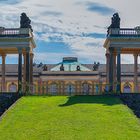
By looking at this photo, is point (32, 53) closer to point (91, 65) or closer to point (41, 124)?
point (41, 124)

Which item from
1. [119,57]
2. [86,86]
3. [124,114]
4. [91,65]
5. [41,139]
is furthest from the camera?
[91,65]

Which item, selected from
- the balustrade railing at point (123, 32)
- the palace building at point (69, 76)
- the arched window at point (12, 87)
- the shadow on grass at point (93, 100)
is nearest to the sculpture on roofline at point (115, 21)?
the balustrade railing at point (123, 32)

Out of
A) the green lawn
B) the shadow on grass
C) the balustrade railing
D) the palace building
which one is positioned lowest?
the green lawn

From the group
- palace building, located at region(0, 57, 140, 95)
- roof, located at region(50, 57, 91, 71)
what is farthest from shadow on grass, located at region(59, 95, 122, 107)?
roof, located at region(50, 57, 91, 71)

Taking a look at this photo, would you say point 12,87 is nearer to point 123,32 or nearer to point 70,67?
point 70,67

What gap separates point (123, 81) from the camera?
3378 inches

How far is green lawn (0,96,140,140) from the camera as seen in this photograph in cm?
3359

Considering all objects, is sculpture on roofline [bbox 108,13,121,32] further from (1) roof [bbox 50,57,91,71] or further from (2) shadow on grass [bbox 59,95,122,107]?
(1) roof [bbox 50,57,91,71]

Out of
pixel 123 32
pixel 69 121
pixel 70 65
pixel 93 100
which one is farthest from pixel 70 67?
pixel 69 121

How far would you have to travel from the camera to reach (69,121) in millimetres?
37812

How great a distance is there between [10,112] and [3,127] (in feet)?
18.1

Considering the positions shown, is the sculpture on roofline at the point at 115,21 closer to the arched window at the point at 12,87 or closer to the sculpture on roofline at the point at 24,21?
the sculpture on roofline at the point at 24,21

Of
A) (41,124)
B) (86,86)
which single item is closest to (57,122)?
(41,124)

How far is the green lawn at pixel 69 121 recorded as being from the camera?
110ft
